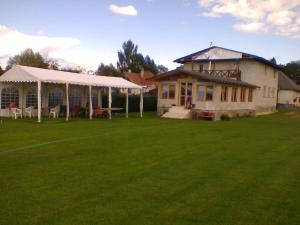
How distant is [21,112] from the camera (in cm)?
2136

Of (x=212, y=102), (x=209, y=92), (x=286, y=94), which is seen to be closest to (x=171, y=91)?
(x=209, y=92)

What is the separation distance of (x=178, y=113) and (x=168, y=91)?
2.79m

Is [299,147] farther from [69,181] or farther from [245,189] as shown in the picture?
[69,181]

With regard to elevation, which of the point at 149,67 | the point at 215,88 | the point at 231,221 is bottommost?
the point at 231,221

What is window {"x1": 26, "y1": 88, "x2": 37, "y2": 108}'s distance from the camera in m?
23.3

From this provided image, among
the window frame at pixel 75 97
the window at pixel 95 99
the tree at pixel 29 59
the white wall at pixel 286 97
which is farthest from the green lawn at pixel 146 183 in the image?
the white wall at pixel 286 97

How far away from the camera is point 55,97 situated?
25.2m

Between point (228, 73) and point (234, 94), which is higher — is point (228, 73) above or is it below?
above

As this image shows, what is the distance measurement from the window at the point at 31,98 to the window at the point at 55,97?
1.15 m

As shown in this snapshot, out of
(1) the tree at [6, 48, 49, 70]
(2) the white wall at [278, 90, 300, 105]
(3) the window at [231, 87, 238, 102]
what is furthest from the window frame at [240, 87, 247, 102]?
(1) the tree at [6, 48, 49, 70]


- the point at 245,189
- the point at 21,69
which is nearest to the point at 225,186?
the point at 245,189

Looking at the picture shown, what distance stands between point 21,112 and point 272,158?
53.7ft

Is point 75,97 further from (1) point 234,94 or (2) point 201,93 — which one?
(1) point 234,94

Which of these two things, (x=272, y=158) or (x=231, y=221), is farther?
(x=272, y=158)
